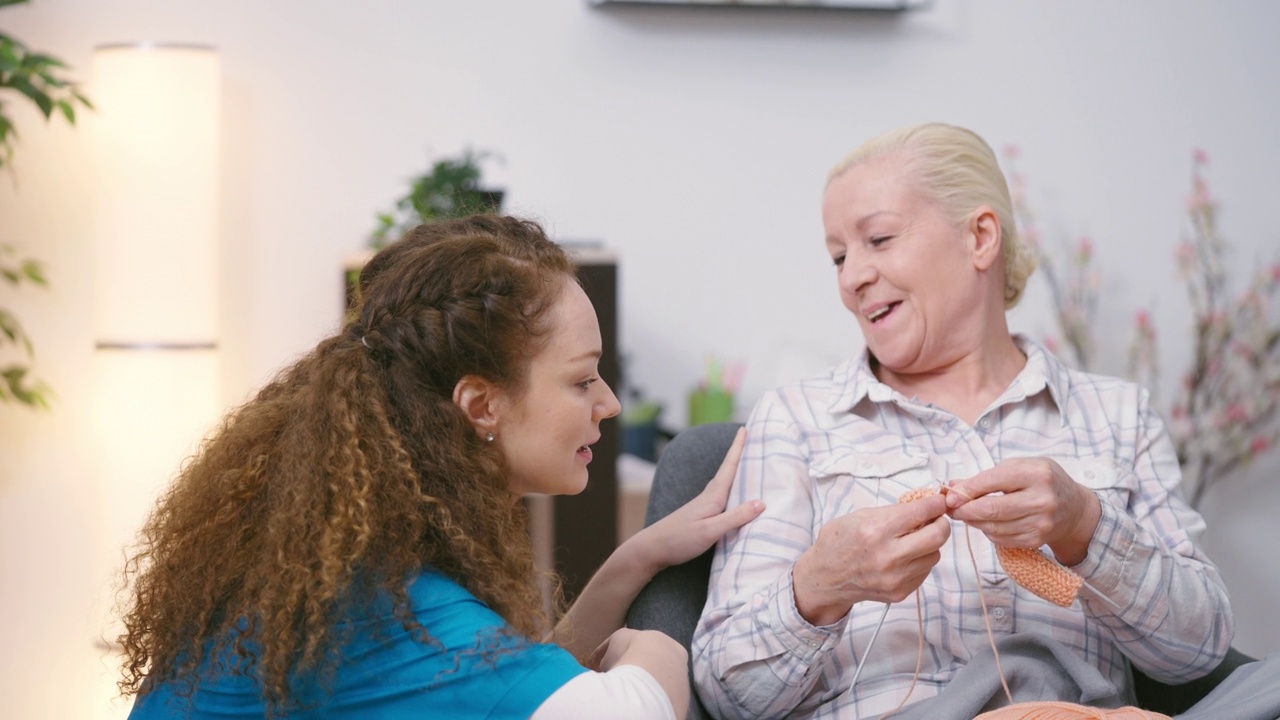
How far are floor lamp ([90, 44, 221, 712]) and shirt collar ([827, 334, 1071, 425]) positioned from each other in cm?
152

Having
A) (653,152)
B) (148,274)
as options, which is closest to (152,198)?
(148,274)

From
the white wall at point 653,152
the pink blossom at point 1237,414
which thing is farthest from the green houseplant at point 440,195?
the pink blossom at point 1237,414

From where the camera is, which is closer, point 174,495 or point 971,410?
point 174,495

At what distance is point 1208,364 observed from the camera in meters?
3.36

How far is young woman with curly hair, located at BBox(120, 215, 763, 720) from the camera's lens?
1.09 m

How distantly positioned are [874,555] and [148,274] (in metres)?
1.88

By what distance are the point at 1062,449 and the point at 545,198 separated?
1760 mm

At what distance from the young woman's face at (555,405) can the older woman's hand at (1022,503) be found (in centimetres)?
39

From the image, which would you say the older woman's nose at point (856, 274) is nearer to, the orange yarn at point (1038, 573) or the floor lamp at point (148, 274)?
the orange yarn at point (1038, 573)

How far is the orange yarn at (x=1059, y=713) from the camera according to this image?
1255 millimetres

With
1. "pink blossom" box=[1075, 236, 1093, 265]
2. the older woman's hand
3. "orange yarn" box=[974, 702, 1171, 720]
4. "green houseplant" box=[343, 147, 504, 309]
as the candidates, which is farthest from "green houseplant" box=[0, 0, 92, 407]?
"pink blossom" box=[1075, 236, 1093, 265]

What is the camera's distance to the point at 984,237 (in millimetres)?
1699

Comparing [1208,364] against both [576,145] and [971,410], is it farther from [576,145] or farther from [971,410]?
[971,410]

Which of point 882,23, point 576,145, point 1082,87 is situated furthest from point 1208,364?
point 576,145
